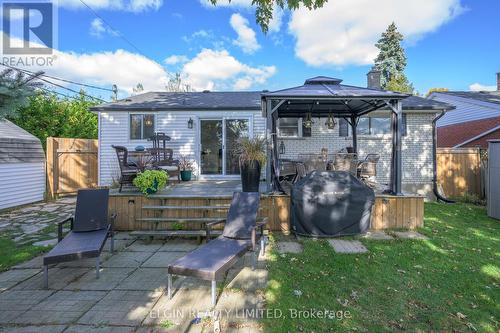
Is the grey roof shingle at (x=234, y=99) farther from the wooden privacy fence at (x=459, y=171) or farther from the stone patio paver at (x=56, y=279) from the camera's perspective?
the stone patio paver at (x=56, y=279)

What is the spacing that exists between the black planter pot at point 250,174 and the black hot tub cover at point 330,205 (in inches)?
42.8

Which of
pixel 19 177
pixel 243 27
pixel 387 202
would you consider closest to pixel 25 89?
pixel 387 202

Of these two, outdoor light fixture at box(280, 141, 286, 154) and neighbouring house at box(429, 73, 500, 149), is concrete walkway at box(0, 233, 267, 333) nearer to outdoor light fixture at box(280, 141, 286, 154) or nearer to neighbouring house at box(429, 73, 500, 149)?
outdoor light fixture at box(280, 141, 286, 154)

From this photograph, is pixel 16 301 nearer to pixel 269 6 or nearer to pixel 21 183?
pixel 269 6

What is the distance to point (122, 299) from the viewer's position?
3400 mm

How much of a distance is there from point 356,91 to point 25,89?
20.6 feet

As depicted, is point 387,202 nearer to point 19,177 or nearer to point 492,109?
point 19,177

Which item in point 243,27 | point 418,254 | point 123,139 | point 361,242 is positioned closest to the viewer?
point 418,254

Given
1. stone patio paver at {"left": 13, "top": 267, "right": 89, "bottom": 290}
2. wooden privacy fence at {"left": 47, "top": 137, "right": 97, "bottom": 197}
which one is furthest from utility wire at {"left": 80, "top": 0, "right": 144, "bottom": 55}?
stone patio paver at {"left": 13, "top": 267, "right": 89, "bottom": 290}

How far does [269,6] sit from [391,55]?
1266 inches

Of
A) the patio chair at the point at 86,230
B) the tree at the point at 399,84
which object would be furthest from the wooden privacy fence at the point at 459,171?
the tree at the point at 399,84

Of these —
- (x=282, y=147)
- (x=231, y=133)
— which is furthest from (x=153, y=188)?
(x=282, y=147)

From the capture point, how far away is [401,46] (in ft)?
99.9

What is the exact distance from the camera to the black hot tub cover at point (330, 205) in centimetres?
572
